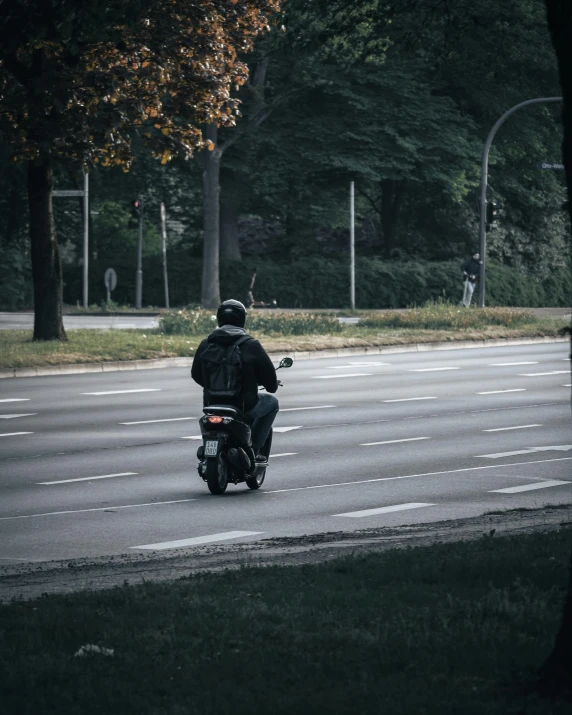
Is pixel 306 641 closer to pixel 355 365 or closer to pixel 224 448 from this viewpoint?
pixel 224 448

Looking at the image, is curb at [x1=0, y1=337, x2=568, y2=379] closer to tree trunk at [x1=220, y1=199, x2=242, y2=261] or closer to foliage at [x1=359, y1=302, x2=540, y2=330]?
foliage at [x1=359, y1=302, x2=540, y2=330]

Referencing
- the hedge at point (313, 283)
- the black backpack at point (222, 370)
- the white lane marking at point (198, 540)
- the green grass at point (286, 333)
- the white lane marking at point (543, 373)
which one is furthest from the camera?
the hedge at point (313, 283)

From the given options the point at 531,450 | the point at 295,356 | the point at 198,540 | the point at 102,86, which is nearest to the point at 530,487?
the point at 531,450

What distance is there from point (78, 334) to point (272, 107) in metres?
20.7

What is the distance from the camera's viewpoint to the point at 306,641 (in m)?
5.80

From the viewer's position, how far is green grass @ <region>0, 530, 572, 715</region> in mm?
4863

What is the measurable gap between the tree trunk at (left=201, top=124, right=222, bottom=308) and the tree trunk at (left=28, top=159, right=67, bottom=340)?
18010 mm

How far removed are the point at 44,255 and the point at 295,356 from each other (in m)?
5.68

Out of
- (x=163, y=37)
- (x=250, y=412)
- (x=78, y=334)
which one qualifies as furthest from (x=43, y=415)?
(x=78, y=334)

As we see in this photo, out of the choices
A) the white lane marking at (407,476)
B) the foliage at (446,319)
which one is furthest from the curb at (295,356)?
the white lane marking at (407,476)

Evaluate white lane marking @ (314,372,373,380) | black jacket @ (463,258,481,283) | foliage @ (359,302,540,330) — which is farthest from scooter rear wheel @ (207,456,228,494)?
black jacket @ (463,258,481,283)

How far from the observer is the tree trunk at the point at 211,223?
46.4m

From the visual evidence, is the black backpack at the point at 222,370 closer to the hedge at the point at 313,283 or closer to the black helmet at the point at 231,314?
the black helmet at the point at 231,314

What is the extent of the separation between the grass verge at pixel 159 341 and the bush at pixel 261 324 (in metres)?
0.33
